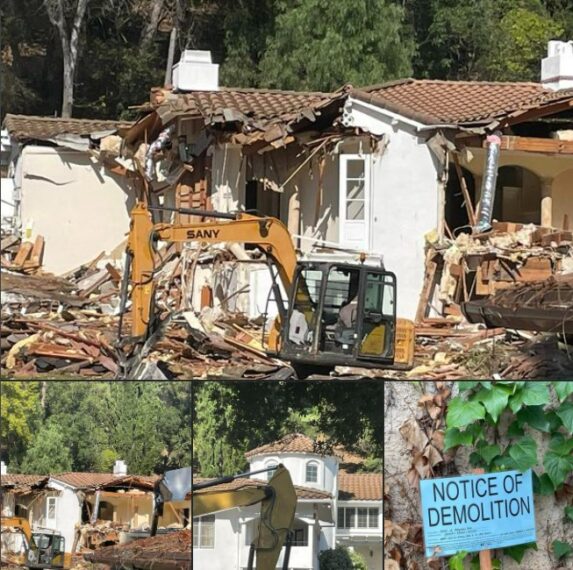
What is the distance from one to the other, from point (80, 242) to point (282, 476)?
59.7ft

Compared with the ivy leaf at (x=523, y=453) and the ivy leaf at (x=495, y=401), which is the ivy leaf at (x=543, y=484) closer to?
the ivy leaf at (x=523, y=453)

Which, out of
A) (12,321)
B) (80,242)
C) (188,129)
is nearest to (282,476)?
(12,321)

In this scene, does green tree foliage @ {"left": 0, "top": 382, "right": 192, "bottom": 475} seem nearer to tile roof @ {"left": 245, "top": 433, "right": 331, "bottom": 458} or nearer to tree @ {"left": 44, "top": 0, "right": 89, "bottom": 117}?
tile roof @ {"left": 245, "top": 433, "right": 331, "bottom": 458}

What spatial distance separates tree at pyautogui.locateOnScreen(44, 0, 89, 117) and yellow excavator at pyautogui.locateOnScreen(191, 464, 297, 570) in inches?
918

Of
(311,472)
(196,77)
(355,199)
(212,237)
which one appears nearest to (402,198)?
(355,199)

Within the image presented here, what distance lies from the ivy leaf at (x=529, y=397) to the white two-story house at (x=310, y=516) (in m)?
1.05

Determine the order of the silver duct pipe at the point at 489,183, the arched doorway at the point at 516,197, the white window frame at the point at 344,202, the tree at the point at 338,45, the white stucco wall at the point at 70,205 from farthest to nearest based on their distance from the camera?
the tree at the point at 338,45, the white stucco wall at the point at 70,205, the arched doorway at the point at 516,197, the white window frame at the point at 344,202, the silver duct pipe at the point at 489,183

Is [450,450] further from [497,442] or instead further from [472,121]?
[472,121]

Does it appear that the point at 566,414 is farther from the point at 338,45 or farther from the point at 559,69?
the point at 338,45

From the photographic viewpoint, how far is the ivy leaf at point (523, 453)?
9852 mm

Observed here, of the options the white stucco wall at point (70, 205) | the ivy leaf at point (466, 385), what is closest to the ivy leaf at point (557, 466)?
the ivy leaf at point (466, 385)

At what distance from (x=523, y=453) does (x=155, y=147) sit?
55.8 feet

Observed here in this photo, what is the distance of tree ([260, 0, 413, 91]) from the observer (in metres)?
29.0

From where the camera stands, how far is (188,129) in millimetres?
25359
